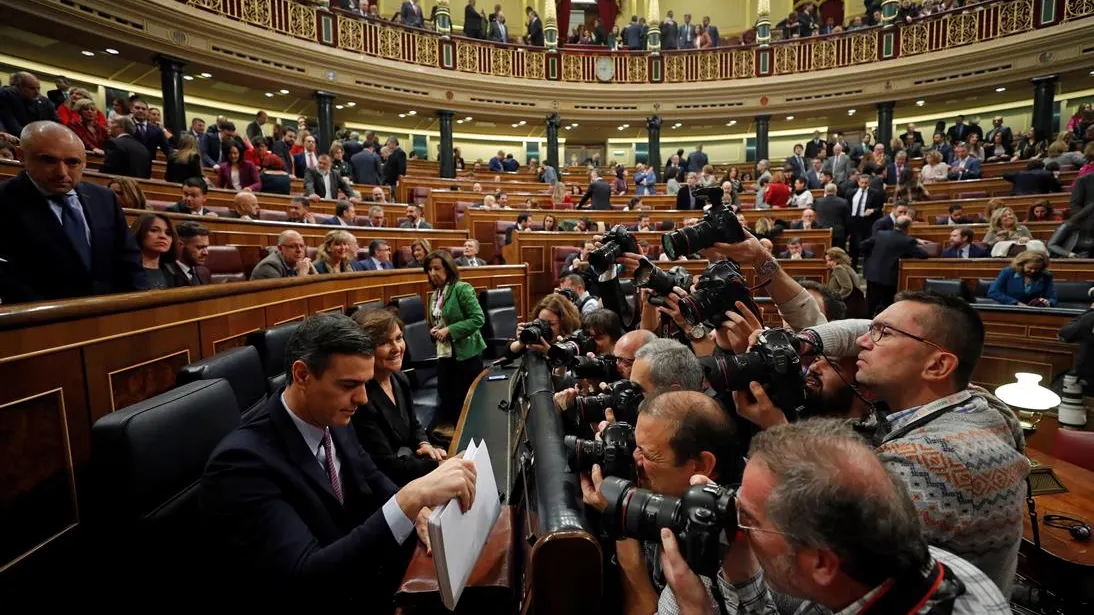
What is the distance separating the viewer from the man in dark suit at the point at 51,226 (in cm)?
179

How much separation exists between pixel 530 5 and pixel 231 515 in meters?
16.8

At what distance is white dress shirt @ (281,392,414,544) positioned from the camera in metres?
1.05

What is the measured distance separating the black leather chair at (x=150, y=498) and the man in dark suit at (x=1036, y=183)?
924cm

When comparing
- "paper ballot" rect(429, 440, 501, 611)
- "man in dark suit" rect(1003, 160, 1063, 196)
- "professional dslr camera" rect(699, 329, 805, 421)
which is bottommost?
"paper ballot" rect(429, 440, 501, 611)

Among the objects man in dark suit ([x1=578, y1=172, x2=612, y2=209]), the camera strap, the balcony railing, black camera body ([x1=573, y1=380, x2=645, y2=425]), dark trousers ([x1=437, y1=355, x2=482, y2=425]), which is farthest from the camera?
the balcony railing

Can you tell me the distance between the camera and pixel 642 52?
12.9m

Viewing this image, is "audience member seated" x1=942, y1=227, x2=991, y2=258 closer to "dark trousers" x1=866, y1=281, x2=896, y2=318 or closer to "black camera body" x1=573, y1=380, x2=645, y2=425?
"dark trousers" x1=866, y1=281, x2=896, y2=318

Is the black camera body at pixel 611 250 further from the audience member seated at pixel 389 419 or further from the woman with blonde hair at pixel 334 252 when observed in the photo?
the woman with blonde hair at pixel 334 252

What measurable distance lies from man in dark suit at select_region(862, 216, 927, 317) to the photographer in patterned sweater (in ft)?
15.3

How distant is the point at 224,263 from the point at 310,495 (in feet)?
9.44

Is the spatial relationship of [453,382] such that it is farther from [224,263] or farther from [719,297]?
[719,297]

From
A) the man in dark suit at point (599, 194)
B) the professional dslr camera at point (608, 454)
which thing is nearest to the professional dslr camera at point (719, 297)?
the professional dslr camera at point (608, 454)

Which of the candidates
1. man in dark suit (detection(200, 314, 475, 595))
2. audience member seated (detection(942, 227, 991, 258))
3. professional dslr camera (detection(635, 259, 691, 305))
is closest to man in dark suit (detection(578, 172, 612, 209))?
audience member seated (detection(942, 227, 991, 258))

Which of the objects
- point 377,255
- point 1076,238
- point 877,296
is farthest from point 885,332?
point 1076,238
